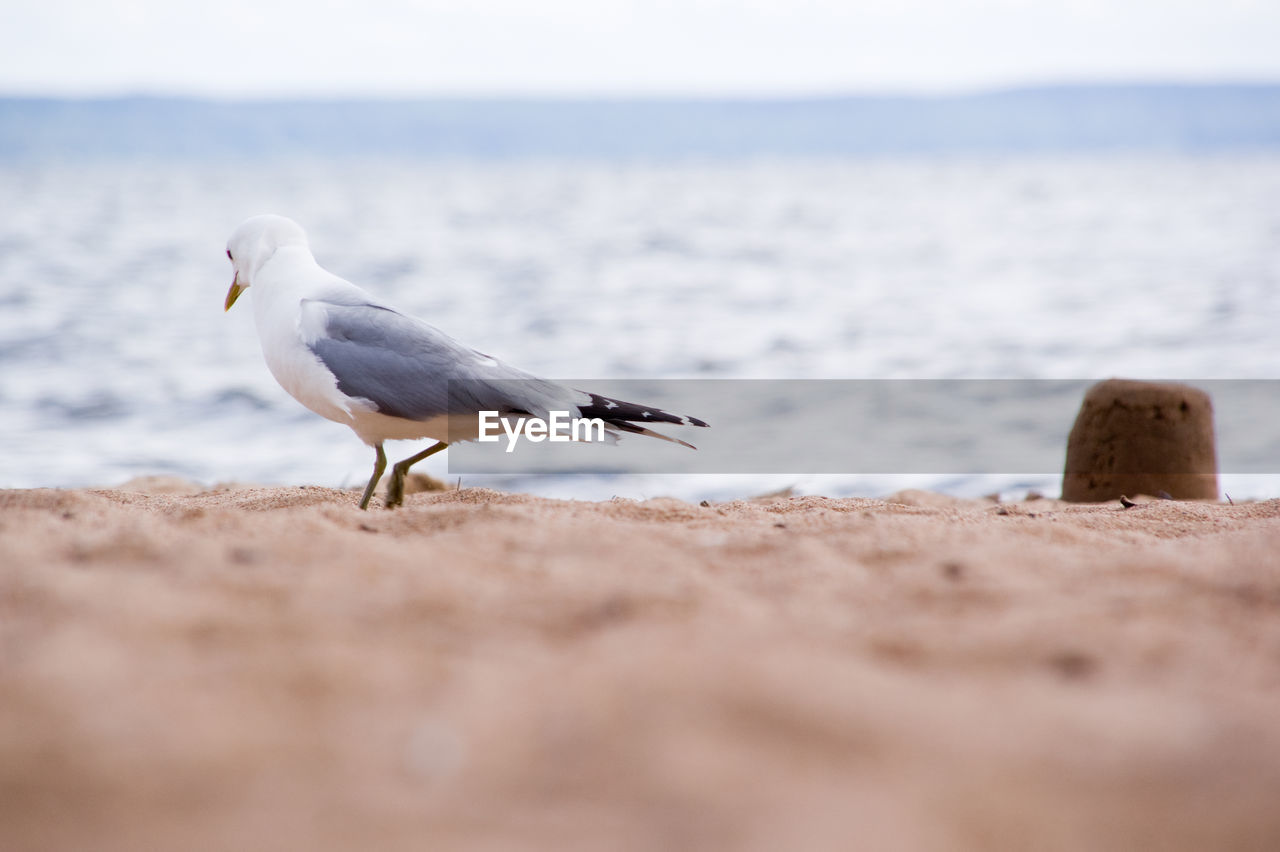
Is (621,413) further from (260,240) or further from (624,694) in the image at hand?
(624,694)

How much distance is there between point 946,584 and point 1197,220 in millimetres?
29134

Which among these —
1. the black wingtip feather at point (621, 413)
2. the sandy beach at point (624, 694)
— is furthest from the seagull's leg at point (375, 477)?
the sandy beach at point (624, 694)

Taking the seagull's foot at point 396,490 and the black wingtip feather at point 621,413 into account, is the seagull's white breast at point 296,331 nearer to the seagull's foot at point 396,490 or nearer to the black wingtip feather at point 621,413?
the seagull's foot at point 396,490

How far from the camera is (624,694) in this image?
176cm

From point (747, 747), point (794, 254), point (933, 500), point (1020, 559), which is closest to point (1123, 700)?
point (747, 747)

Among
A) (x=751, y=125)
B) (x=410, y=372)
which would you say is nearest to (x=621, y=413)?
(x=410, y=372)

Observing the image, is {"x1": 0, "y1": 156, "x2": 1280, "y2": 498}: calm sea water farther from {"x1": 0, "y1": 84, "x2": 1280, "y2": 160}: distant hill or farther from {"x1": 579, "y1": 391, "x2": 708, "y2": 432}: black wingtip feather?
{"x1": 0, "y1": 84, "x2": 1280, "y2": 160}: distant hill

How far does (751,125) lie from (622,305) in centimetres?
9226

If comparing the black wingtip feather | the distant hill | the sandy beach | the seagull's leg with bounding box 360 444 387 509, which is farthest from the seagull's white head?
the distant hill

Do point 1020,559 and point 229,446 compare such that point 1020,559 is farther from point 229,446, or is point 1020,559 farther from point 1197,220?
point 1197,220

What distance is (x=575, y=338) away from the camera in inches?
490

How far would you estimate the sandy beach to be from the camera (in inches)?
57.4

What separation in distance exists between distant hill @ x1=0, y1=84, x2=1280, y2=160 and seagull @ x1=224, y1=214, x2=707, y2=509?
95.4 metres

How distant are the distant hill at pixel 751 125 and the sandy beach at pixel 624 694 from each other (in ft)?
319
